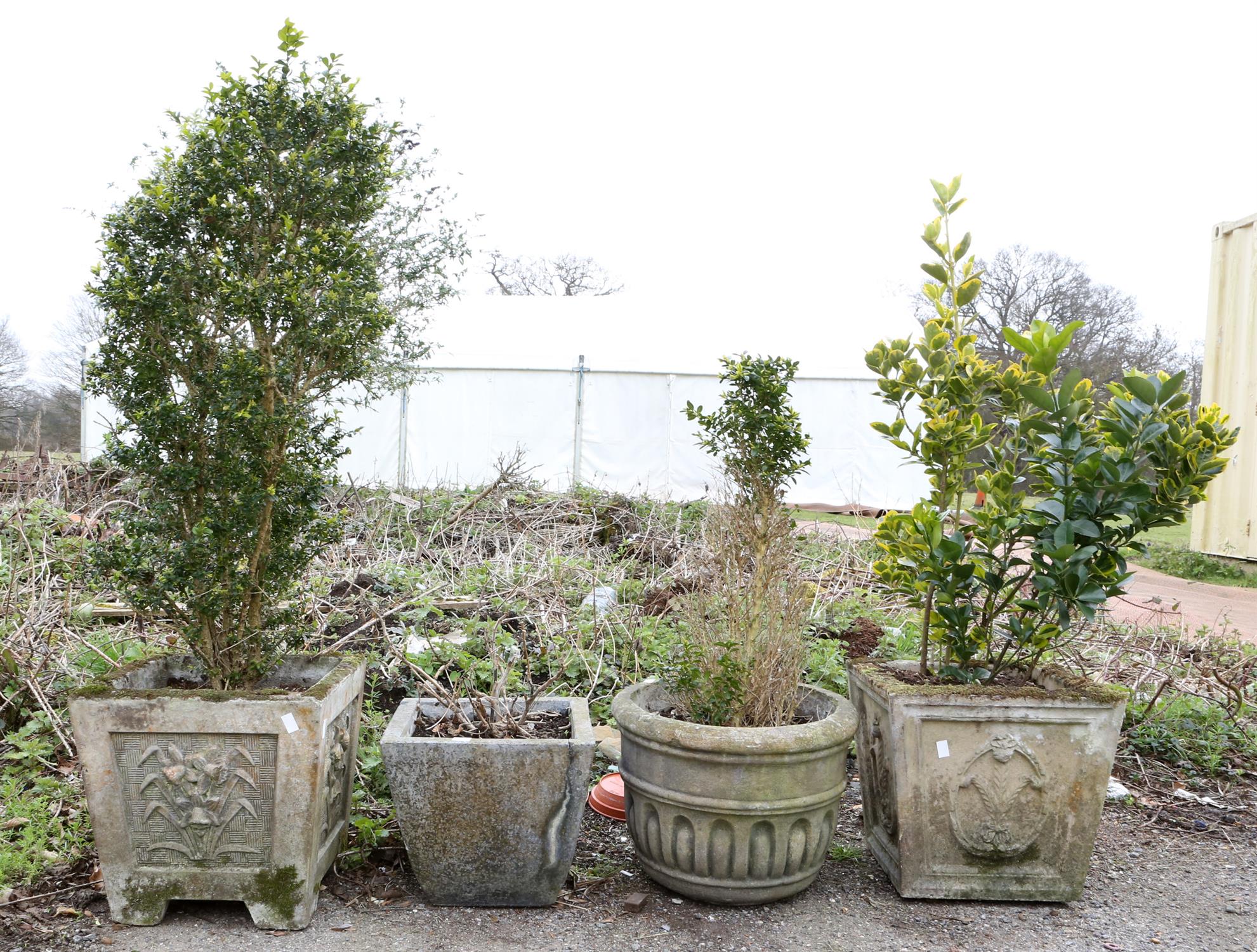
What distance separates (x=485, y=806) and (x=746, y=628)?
3.15 feet

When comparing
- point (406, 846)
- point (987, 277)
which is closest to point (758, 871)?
point (406, 846)

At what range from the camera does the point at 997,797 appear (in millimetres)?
2715

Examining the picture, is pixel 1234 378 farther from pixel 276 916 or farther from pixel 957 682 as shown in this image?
pixel 276 916

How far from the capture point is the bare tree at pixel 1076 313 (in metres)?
25.5

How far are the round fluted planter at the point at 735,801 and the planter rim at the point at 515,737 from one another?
0.15 metres

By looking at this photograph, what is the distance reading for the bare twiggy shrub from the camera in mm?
2846

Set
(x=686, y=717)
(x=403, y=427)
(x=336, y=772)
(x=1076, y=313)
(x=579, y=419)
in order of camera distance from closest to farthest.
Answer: (x=336, y=772) → (x=686, y=717) → (x=579, y=419) → (x=403, y=427) → (x=1076, y=313)

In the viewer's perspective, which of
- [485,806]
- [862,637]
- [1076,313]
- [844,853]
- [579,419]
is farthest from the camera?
[1076,313]

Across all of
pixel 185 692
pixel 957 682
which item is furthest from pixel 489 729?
pixel 957 682

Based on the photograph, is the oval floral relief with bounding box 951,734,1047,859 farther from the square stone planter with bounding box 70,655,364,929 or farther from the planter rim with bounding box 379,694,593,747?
the square stone planter with bounding box 70,655,364,929

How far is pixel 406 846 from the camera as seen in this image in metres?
2.62

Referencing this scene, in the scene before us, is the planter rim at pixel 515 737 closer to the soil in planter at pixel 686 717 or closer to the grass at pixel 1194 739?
the soil in planter at pixel 686 717

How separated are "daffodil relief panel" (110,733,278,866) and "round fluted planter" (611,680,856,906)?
40.7 inches

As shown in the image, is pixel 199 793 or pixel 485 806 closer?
pixel 199 793
